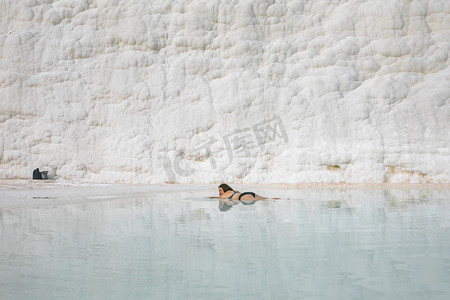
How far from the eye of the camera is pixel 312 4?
1972cm

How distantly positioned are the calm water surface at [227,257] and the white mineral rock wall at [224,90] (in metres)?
10.4

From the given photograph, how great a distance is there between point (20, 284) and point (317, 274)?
2131 millimetres

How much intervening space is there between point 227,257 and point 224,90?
14747 millimetres

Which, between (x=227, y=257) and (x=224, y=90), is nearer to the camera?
(x=227, y=257)

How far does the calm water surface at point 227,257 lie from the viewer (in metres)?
3.17

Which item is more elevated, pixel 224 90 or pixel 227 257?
pixel 224 90

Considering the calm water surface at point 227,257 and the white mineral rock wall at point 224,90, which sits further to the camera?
the white mineral rock wall at point 224,90

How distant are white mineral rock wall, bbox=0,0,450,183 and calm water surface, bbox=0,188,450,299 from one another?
10.4 m

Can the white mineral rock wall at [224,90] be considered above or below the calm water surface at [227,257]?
above

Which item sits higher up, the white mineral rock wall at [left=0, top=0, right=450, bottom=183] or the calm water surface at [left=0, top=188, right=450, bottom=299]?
the white mineral rock wall at [left=0, top=0, right=450, bottom=183]

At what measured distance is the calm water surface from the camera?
3174mm

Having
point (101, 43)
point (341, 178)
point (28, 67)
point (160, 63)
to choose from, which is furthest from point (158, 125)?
point (341, 178)

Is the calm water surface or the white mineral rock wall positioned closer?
the calm water surface

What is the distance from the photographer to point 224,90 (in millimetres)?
18531
